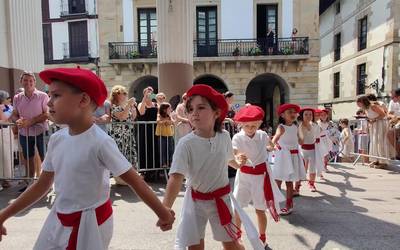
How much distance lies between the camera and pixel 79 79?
68.3 inches

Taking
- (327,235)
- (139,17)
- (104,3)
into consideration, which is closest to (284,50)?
(139,17)

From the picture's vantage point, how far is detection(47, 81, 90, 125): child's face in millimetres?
Answer: 1757

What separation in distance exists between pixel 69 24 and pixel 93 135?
28.6 m

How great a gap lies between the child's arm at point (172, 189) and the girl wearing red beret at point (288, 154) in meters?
2.37

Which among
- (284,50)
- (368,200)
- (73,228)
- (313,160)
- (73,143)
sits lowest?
(368,200)

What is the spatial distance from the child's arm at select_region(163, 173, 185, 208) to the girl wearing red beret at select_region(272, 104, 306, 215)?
7.77 feet

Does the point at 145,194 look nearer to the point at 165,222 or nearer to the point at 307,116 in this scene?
the point at 165,222

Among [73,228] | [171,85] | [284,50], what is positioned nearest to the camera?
[73,228]

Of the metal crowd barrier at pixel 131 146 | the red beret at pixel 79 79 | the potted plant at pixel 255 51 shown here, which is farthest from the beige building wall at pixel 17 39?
the potted plant at pixel 255 51

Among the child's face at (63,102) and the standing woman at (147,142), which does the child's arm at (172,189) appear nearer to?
the child's face at (63,102)

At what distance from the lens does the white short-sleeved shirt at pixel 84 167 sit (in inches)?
69.8

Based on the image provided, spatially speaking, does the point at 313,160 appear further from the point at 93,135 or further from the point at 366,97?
the point at 93,135

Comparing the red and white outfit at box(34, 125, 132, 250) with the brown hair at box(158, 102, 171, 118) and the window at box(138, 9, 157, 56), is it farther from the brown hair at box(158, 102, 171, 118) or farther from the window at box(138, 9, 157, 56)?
the window at box(138, 9, 157, 56)

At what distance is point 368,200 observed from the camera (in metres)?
5.31
